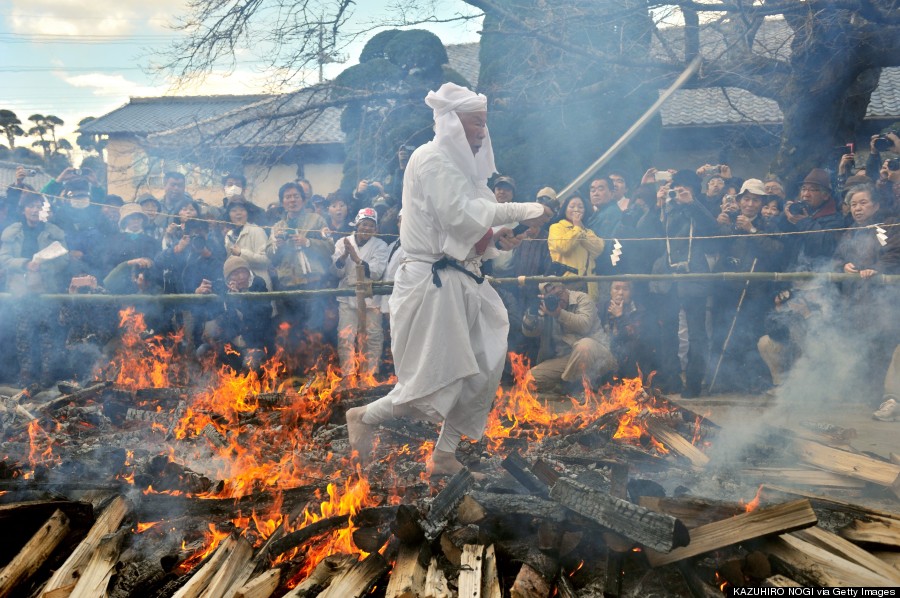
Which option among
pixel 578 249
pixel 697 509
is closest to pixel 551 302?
pixel 578 249

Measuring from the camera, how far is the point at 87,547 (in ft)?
12.7

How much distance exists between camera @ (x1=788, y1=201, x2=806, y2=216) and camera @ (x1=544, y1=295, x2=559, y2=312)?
274 cm

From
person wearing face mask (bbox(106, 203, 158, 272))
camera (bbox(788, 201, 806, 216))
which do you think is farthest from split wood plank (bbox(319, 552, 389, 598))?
person wearing face mask (bbox(106, 203, 158, 272))

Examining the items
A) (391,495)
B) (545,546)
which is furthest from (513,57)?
(545,546)

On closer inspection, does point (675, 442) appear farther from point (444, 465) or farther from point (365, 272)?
point (365, 272)

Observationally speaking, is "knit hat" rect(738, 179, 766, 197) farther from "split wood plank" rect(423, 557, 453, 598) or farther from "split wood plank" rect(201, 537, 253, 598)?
"split wood plank" rect(201, 537, 253, 598)

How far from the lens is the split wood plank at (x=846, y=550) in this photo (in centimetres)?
330

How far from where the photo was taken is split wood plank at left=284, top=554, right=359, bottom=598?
3.38 m

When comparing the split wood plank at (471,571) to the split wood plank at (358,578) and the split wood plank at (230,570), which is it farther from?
the split wood plank at (230,570)

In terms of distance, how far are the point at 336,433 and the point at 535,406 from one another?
1.86 m

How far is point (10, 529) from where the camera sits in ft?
13.6

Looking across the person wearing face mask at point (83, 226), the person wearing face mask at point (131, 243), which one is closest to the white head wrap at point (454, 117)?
the person wearing face mask at point (131, 243)

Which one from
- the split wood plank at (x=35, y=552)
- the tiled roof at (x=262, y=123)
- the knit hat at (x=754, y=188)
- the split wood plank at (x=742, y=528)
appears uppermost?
the tiled roof at (x=262, y=123)

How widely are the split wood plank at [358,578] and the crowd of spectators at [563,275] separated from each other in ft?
12.7
